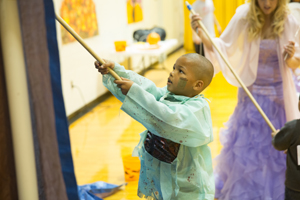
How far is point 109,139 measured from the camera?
140 inches

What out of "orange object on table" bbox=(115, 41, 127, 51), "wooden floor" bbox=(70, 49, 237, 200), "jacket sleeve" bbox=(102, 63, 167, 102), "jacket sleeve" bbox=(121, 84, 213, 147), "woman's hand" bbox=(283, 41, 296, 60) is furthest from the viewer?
"orange object on table" bbox=(115, 41, 127, 51)

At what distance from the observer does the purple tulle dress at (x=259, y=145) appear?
7.02ft

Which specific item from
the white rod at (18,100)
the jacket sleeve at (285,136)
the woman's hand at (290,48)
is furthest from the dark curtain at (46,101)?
the woman's hand at (290,48)

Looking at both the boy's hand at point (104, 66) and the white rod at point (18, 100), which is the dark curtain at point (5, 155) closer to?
the white rod at point (18, 100)

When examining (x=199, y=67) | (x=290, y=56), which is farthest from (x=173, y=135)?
(x=290, y=56)

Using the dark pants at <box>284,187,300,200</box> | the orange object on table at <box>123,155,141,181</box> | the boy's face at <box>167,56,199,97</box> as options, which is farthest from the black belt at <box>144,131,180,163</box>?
the orange object on table at <box>123,155,141,181</box>

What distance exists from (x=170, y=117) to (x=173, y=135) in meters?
0.07

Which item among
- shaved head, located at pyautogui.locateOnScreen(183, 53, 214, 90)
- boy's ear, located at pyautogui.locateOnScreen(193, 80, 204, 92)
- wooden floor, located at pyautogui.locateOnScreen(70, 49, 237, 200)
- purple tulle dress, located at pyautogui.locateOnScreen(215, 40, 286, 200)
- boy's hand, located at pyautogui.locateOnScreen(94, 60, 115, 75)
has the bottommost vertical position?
wooden floor, located at pyautogui.locateOnScreen(70, 49, 237, 200)

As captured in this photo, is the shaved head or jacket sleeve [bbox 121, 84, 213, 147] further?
the shaved head

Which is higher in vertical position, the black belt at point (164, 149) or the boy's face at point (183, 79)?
the boy's face at point (183, 79)

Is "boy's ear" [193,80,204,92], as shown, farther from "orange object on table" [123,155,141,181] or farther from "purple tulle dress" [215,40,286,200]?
"orange object on table" [123,155,141,181]

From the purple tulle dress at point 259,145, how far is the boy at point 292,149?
515 millimetres

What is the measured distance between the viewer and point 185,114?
1.10 m

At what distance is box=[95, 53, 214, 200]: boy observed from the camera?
1.11 m
